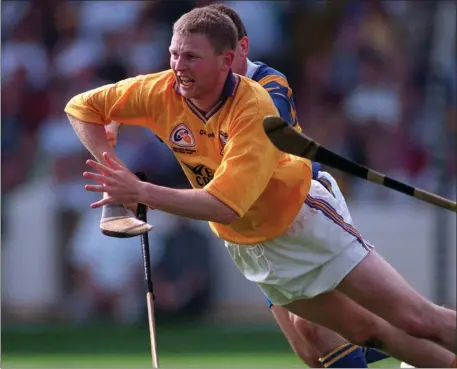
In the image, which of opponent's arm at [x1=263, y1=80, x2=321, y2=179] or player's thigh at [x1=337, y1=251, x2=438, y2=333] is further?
opponent's arm at [x1=263, y1=80, x2=321, y2=179]

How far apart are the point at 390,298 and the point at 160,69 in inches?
229

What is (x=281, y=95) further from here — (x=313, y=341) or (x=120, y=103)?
(x=313, y=341)

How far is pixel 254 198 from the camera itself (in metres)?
4.94

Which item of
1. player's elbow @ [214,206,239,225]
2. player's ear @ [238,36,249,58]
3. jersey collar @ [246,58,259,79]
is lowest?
player's elbow @ [214,206,239,225]

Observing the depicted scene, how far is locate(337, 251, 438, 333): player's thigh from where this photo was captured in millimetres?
5223

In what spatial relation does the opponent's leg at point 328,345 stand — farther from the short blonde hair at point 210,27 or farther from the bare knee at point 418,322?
the short blonde hair at point 210,27

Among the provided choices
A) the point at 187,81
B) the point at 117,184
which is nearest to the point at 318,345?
the point at 187,81

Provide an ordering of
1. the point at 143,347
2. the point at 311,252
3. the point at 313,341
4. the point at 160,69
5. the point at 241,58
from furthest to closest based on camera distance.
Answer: the point at 160,69 < the point at 143,347 < the point at 313,341 < the point at 241,58 < the point at 311,252

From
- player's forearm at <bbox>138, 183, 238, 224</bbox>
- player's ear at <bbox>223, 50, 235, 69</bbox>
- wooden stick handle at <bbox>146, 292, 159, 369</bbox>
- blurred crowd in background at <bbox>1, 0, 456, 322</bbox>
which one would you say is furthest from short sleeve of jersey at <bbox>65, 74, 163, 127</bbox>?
blurred crowd in background at <bbox>1, 0, 456, 322</bbox>

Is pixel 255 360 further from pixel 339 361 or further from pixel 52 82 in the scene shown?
pixel 52 82

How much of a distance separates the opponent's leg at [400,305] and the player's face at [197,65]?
3.41 ft

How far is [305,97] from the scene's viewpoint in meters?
10.9

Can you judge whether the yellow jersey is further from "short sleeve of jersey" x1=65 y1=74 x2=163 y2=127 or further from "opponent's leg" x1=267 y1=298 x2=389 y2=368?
"opponent's leg" x1=267 y1=298 x2=389 y2=368

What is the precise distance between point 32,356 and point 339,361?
138 inches
